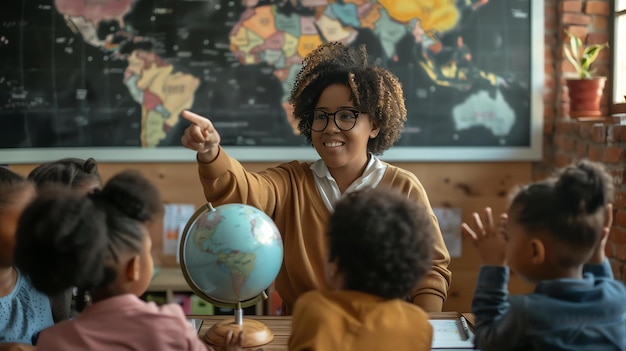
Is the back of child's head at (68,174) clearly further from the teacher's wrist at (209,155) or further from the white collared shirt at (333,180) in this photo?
the white collared shirt at (333,180)

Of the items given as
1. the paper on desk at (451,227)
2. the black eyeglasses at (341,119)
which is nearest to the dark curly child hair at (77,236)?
the black eyeglasses at (341,119)

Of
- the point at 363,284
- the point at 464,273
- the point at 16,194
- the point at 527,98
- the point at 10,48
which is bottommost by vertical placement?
the point at 464,273

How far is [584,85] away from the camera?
3.58 m

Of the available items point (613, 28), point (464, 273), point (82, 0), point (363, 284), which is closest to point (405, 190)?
point (363, 284)

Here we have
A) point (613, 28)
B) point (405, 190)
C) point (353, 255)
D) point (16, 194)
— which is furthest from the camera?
point (613, 28)

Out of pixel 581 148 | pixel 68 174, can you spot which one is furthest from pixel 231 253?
pixel 581 148

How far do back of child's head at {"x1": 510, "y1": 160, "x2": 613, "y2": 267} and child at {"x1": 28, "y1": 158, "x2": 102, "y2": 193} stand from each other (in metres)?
1.23

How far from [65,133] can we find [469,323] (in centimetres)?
262

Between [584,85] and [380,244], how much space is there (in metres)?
2.62

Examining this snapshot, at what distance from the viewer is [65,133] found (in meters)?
3.81

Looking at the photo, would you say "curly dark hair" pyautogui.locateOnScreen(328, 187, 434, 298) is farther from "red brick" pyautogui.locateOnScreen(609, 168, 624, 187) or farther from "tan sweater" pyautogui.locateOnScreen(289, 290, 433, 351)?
"red brick" pyautogui.locateOnScreen(609, 168, 624, 187)

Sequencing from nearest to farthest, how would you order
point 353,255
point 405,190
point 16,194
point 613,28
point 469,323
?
point 353,255
point 16,194
point 469,323
point 405,190
point 613,28

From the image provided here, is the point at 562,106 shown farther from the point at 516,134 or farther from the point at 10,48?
the point at 10,48

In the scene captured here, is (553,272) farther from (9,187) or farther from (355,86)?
(9,187)
